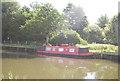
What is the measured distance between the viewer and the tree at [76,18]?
948 inches

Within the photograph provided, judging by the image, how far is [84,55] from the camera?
1145 centimetres

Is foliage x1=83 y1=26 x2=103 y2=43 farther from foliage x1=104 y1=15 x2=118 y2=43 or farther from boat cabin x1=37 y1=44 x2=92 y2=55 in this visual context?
boat cabin x1=37 y1=44 x2=92 y2=55

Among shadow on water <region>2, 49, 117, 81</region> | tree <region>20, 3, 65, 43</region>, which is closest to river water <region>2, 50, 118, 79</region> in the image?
shadow on water <region>2, 49, 117, 81</region>

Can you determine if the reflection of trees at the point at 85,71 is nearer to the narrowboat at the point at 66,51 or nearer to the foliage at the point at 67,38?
the narrowboat at the point at 66,51

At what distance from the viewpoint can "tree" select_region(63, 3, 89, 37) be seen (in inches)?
948

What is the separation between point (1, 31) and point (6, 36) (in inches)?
56.2

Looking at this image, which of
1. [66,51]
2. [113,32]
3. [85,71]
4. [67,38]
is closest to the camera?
[85,71]

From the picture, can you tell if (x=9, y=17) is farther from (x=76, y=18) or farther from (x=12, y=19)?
(x=76, y=18)

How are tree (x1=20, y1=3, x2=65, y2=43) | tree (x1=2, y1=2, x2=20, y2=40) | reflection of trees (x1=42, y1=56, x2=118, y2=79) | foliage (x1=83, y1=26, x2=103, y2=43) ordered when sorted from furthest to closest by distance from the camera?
tree (x1=2, y1=2, x2=20, y2=40), foliage (x1=83, y1=26, x2=103, y2=43), tree (x1=20, y1=3, x2=65, y2=43), reflection of trees (x1=42, y1=56, x2=118, y2=79)

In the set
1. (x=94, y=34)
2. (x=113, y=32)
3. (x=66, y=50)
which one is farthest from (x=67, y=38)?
(x=113, y=32)

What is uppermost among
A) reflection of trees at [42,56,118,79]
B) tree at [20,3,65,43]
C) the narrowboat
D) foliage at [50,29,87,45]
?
tree at [20,3,65,43]

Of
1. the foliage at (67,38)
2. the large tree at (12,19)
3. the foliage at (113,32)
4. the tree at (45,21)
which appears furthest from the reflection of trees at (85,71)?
the large tree at (12,19)

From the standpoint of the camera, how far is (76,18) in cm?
2630

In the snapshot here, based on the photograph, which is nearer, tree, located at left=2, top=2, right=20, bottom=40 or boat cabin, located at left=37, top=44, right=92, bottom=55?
boat cabin, located at left=37, top=44, right=92, bottom=55
